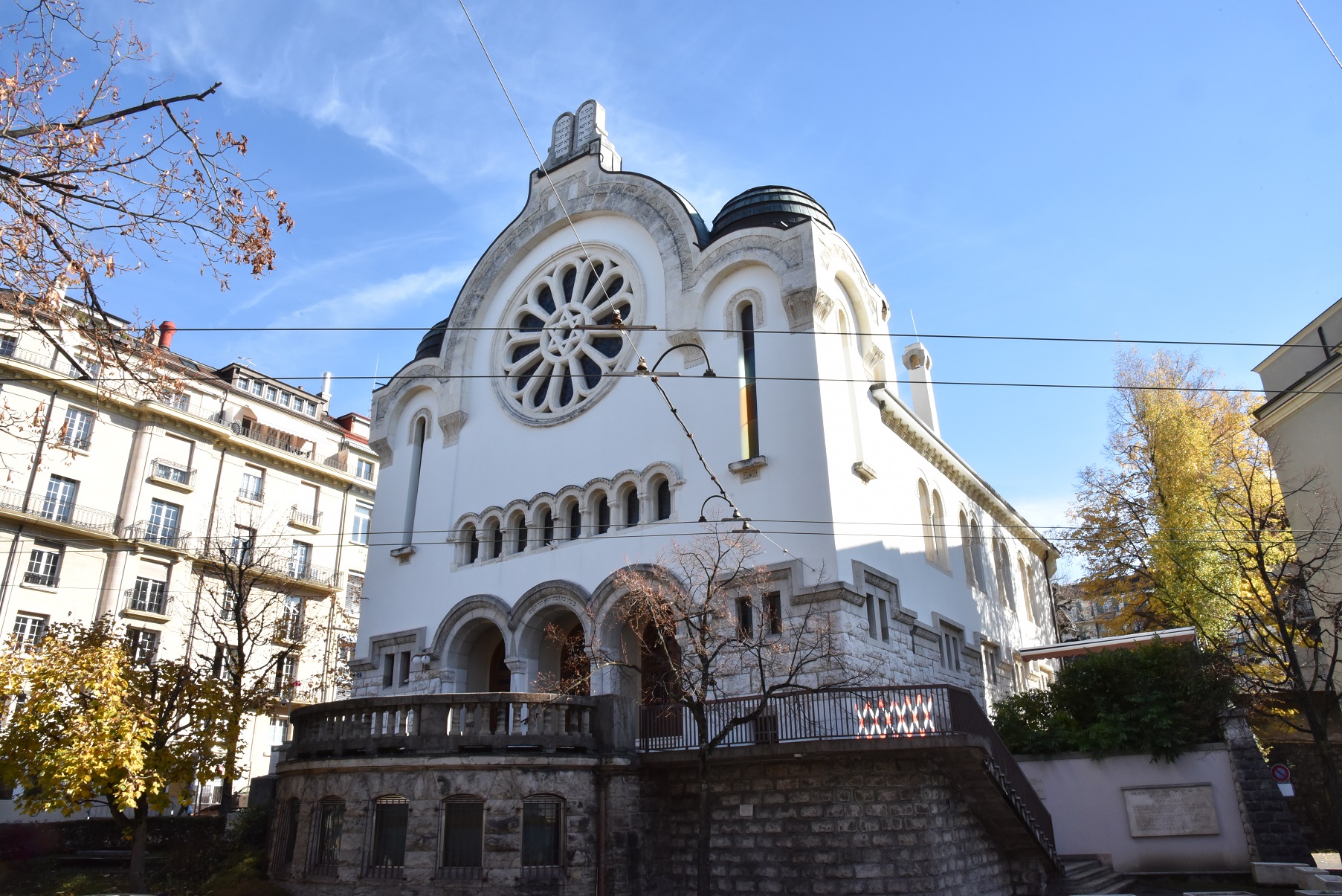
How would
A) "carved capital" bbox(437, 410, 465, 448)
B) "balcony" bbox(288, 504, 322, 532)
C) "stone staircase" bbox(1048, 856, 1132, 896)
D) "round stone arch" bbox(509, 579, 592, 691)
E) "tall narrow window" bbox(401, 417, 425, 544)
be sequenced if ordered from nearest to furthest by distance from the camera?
"stone staircase" bbox(1048, 856, 1132, 896) < "round stone arch" bbox(509, 579, 592, 691) < "tall narrow window" bbox(401, 417, 425, 544) < "carved capital" bbox(437, 410, 465, 448) < "balcony" bbox(288, 504, 322, 532)

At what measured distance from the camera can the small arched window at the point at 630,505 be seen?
2064 centimetres

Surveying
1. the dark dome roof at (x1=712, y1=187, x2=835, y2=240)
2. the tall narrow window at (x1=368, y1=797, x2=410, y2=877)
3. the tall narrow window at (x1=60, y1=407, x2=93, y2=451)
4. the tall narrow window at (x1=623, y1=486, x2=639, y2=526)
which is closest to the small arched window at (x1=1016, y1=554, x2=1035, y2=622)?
the dark dome roof at (x1=712, y1=187, x2=835, y2=240)

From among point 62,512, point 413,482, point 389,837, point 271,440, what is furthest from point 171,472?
point 389,837

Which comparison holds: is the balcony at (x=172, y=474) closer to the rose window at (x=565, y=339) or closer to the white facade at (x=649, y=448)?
the white facade at (x=649, y=448)

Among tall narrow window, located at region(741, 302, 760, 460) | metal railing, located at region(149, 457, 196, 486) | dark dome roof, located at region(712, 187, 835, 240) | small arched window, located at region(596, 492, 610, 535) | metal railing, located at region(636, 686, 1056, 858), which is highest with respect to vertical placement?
dark dome roof, located at region(712, 187, 835, 240)

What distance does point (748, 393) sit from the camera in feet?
65.2

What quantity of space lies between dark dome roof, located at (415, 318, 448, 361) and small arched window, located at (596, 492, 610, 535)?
8.56 metres

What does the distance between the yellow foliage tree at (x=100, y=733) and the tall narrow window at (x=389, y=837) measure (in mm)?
4600

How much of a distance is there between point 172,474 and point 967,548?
2721 centimetres

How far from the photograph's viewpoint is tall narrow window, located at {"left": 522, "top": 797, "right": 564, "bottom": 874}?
Answer: 13.6m

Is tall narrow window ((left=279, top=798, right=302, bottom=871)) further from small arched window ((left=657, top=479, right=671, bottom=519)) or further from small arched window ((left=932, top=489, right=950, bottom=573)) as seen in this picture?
small arched window ((left=932, top=489, right=950, bottom=573))

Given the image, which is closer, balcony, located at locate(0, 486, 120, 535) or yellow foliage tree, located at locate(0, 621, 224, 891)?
yellow foliage tree, located at locate(0, 621, 224, 891)

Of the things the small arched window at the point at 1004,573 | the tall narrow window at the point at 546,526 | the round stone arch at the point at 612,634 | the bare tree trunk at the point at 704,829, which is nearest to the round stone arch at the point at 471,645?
the tall narrow window at the point at 546,526

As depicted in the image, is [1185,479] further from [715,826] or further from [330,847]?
[330,847]
